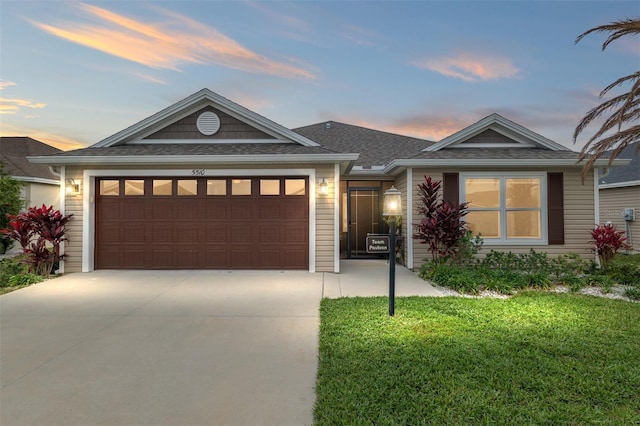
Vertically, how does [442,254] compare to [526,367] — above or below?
above

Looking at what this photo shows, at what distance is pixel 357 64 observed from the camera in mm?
10391

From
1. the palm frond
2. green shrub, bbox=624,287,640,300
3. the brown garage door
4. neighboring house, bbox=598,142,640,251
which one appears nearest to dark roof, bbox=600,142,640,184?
neighboring house, bbox=598,142,640,251

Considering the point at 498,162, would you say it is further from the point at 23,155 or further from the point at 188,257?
the point at 23,155

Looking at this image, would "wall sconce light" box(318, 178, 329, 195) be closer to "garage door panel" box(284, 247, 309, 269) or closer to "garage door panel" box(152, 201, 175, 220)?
"garage door panel" box(284, 247, 309, 269)

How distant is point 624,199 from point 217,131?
15115mm

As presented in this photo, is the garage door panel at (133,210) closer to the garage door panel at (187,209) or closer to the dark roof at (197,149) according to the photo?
the garage door panel at (187,209)

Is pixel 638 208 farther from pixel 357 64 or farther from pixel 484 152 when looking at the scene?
pixel 357 64

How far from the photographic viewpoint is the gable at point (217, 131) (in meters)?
8.20

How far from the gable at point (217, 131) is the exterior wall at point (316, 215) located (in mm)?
1102

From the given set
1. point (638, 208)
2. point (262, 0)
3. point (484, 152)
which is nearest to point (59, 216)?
point (262, 0)

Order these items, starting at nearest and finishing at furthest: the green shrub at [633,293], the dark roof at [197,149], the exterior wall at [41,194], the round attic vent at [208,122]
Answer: the green shrub at [633,293]
the dark roof at [197,149]
the round attic vent at [208,122]
the exterior wall at [41,194]

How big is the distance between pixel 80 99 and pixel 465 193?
1096cm

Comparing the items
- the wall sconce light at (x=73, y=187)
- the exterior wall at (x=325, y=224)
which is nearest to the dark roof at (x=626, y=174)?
the exterior wall at (x=325, y=224)

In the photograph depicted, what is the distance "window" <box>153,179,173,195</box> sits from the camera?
7.70m
